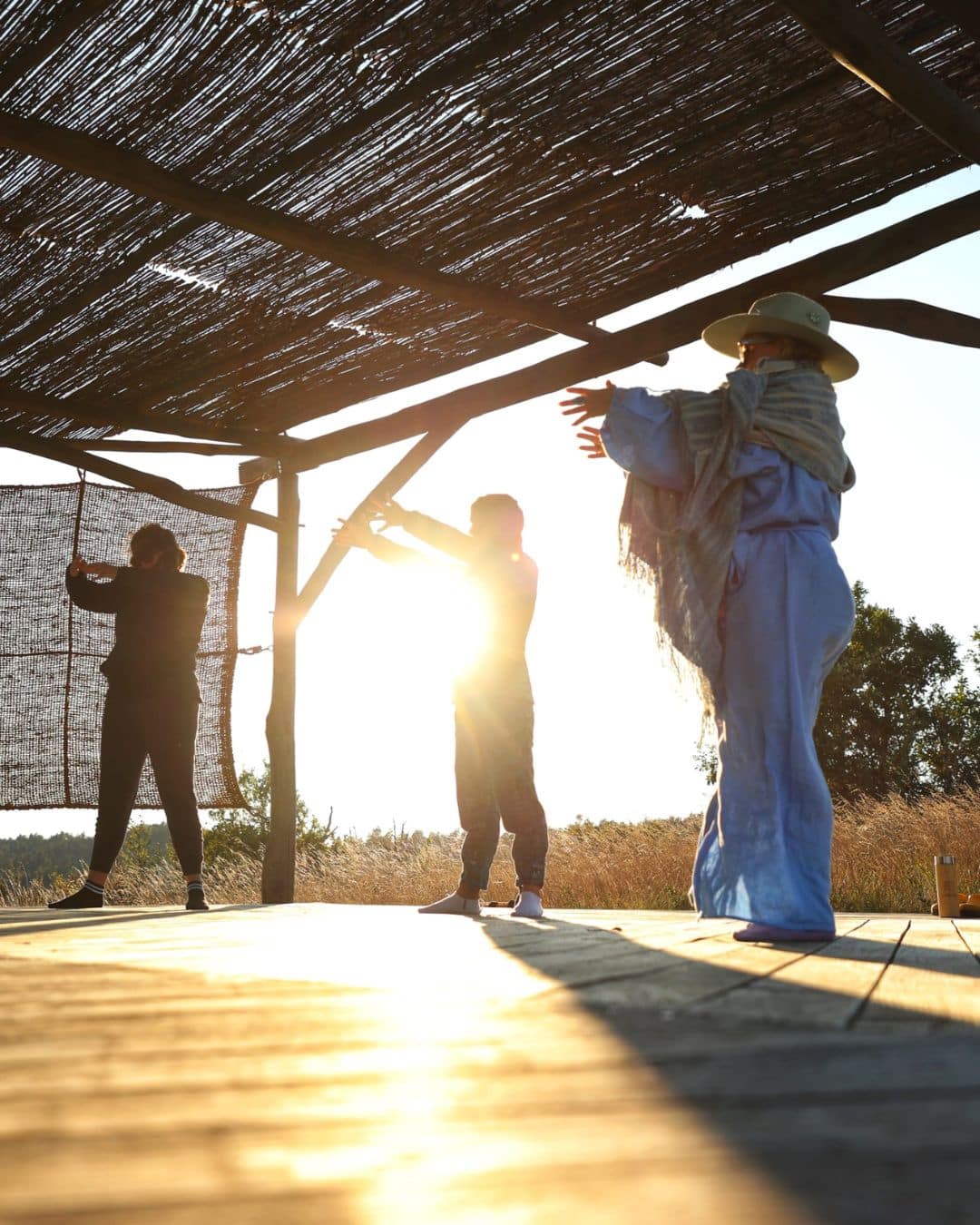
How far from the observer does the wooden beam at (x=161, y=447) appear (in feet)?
22.8

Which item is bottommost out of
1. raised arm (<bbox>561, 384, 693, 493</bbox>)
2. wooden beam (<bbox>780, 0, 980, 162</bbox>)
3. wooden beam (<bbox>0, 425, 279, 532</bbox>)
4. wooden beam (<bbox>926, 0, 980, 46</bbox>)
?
raised arm (<bbox>561, 384, 693, 493</bbox>)

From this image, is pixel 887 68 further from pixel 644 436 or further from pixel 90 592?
pixel 90 592

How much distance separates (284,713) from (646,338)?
9.90 feet

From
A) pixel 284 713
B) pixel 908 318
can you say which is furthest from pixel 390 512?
pixel 284 713

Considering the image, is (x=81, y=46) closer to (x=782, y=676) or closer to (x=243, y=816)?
(x=782, y=676)

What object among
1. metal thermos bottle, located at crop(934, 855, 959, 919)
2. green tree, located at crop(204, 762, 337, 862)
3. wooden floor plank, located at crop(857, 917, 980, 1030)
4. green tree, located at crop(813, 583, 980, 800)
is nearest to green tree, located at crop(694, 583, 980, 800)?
green tree, located at crop(813, 583, 980, 800)

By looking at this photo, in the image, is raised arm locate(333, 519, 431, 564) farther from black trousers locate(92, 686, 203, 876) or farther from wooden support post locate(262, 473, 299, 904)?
wooden support post locate(262, 473, 299, 904)

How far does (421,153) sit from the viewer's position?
4391mm

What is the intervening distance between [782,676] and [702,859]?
0.54m

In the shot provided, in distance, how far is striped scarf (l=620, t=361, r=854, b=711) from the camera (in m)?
3.28

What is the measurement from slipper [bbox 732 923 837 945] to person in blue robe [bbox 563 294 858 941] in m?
0.11

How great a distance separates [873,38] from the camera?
3.28 metres

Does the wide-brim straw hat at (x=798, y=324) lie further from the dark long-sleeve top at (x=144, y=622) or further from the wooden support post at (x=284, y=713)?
the wooden support post at (x=284, y=713)

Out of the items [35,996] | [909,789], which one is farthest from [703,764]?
[35,996]
